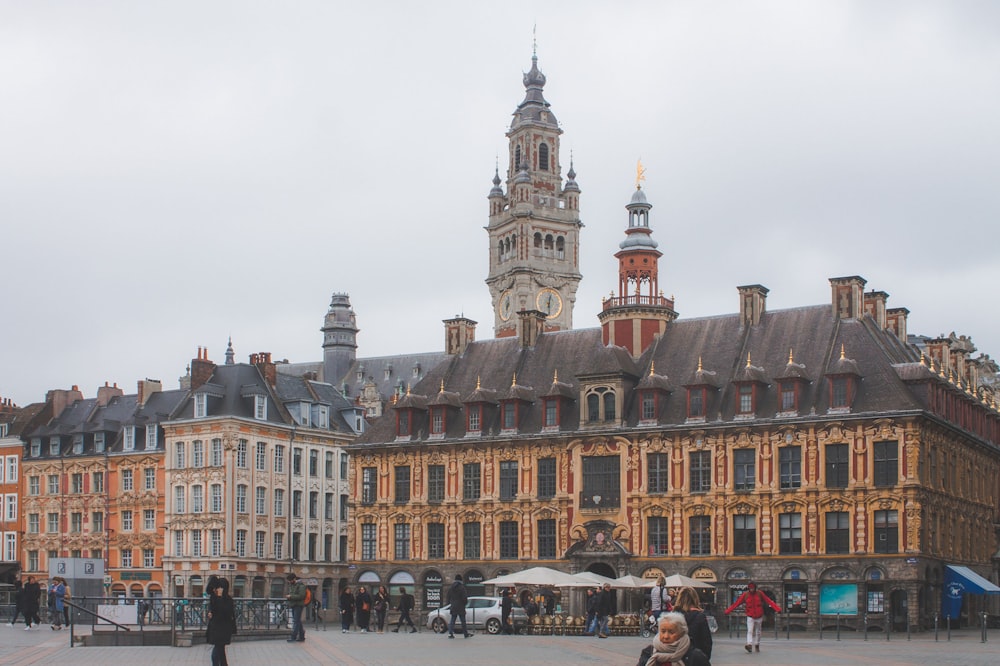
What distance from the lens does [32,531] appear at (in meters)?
87.0

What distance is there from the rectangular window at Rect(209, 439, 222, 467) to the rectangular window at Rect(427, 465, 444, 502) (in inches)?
570

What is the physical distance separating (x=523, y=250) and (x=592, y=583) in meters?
89.2

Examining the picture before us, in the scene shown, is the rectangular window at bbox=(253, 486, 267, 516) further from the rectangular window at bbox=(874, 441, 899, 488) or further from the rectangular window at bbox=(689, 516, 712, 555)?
the rectangular window at bbox=(874, 441, 899, 488)

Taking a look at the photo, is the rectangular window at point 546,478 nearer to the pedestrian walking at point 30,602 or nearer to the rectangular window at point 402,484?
the rectangular window at point 402,484

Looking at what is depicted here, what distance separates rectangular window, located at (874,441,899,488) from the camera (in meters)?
58.5

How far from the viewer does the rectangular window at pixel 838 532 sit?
194 feet

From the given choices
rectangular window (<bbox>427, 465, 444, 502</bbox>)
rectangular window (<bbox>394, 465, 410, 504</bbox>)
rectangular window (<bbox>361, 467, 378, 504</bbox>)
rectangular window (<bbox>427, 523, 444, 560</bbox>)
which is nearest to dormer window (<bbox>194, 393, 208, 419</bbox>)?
rectangular window (<bbox>361, 467, 378, 504</bbox>)

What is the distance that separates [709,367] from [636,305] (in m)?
5.34

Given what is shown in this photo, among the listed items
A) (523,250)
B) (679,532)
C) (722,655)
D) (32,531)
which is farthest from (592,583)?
(523,250)

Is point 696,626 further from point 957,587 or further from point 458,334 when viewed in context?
point 458,334

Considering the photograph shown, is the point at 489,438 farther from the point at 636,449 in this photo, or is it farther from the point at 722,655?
the point at 722,655

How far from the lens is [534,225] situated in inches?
5645

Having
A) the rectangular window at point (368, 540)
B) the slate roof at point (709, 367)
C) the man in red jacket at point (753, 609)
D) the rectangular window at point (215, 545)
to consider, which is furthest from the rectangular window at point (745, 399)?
the rectangular window at point (215, 545)

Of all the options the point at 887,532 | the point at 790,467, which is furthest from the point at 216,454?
the point at 887,532
